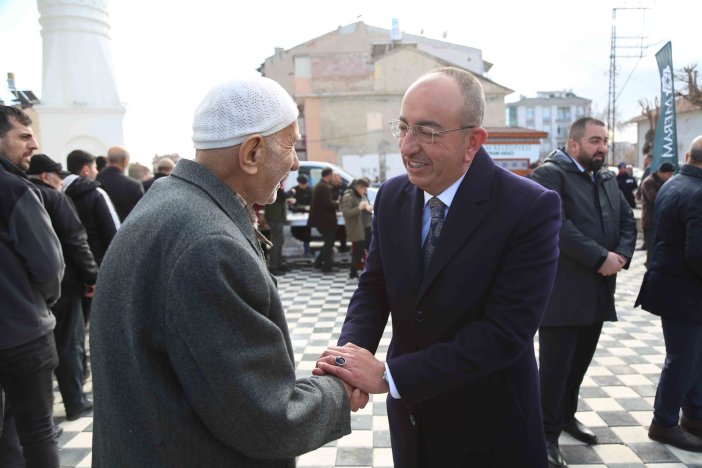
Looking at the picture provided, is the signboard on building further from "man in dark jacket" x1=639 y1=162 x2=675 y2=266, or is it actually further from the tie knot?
the tie knot

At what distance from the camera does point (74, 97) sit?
13641 mm

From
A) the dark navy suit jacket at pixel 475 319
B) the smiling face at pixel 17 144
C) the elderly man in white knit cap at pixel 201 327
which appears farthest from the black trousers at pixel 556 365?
the smiling face at pixel 17 144

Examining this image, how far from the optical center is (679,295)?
3.08 meters

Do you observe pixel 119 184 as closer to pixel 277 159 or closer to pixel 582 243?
pixel 582 243

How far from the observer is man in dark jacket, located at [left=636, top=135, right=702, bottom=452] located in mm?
2994

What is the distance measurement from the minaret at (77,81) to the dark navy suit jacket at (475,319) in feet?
46.9

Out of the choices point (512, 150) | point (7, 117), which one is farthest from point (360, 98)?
point (7, 117)

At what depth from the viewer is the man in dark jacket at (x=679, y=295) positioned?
299 cm

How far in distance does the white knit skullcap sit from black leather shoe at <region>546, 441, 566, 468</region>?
267cm

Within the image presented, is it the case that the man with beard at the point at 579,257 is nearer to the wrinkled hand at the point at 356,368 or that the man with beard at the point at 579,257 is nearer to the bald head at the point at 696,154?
the bald head at the point at 696,154

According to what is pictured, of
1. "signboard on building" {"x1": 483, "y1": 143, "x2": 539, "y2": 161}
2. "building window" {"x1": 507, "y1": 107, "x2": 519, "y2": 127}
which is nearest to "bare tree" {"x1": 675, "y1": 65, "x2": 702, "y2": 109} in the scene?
"signboard on building" {"x1": 483, "y1": 143, "x2": 539, "y2": 161}

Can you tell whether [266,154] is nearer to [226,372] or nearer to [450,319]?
[226,372]

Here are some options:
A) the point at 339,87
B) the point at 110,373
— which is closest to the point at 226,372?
the point at 110,373

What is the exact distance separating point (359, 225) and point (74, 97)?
9897 millimetres
